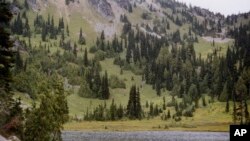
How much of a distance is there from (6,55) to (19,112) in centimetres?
2315

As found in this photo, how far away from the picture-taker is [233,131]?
24.9m

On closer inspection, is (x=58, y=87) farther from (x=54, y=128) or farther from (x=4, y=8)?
(x=4, y=8)

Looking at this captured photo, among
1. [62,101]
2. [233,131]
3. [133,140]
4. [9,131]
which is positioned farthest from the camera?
[133,140]

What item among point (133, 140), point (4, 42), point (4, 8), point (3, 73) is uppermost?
point (4, 8)

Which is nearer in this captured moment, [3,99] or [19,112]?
[3,99]

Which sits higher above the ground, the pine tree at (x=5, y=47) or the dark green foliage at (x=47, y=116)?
the pine tree at (x=5, y=47)

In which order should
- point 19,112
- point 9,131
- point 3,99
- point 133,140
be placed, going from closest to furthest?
point 9,131
point 3,99
point 19,112
point 133,140

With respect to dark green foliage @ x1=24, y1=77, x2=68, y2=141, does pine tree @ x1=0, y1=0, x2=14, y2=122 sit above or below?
above

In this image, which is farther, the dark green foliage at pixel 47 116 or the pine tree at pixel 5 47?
the dark green foliage at pixel 47 116

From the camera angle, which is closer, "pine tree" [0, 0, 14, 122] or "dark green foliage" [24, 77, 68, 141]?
"pine tree" [0, 0, 14, 122]

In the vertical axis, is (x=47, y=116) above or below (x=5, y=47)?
below

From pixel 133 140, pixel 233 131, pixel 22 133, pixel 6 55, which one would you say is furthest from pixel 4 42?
pixel 133 140

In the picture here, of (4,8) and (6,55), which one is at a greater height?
(4,8)

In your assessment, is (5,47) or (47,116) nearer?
(5,47)
